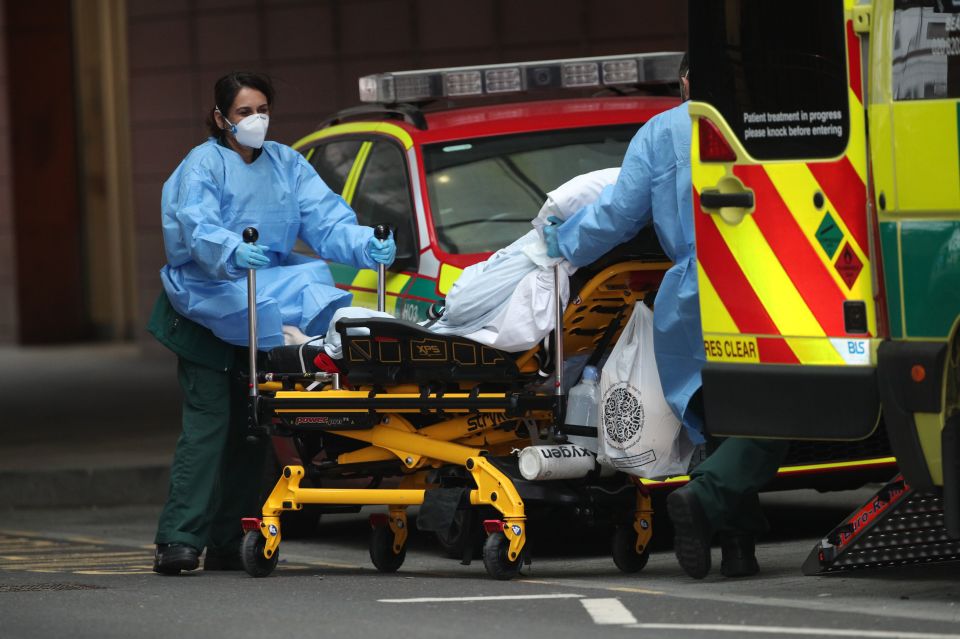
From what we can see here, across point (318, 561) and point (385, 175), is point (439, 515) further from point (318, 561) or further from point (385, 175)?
point (385, 175)

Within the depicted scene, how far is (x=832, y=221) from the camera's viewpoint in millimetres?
6395

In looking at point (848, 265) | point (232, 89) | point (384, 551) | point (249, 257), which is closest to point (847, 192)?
point (848, 265)

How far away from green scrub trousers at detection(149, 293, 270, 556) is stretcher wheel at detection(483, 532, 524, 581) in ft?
3.94

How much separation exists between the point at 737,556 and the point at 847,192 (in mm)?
1535

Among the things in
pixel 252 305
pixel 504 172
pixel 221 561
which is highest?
pixel 504 172

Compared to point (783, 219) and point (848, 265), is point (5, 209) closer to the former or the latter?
point (783, 219)

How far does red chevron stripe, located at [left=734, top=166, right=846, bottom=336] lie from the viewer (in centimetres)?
639

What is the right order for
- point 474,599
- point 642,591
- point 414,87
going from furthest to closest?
point 414,87 → point 642,591 → point 474,599

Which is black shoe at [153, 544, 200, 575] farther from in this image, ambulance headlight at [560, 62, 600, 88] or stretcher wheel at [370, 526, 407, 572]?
ambulance headlight at [560, 62, 600, 88]

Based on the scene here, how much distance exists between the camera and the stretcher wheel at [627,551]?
25.1 ft

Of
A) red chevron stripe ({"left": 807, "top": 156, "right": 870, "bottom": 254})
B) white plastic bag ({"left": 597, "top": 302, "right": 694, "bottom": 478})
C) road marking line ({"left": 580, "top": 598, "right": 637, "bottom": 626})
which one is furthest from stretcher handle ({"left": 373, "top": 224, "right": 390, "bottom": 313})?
red chevron stripe ({"left": 807, "top": 156, "right": 870, "bottom": 254})

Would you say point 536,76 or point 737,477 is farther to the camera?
point 536,76

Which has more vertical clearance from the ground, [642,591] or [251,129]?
[251,129]

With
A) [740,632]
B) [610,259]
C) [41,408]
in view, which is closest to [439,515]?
[610,259]
